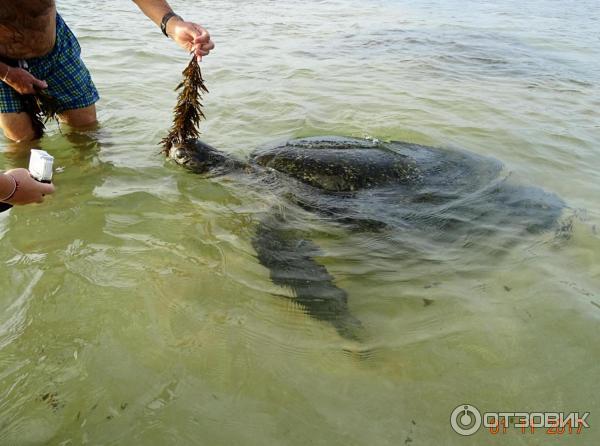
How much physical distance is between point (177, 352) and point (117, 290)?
640mm

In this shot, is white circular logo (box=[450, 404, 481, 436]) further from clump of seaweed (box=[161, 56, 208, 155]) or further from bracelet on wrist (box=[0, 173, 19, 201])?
clump of seaweed (box=[161, 56, 208, 155])

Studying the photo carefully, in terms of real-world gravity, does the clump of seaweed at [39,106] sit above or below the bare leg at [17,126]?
above

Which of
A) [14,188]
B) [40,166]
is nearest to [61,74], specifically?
[40,166]

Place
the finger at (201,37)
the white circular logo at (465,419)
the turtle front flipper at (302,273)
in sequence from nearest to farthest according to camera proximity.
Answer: the white circular logo at (465,419), the turtle front flipper at (302,273), the finger at (201,37)

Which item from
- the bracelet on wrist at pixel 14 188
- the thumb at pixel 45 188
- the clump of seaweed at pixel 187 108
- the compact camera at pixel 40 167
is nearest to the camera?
the bracelet on wrist at pixel 14 188

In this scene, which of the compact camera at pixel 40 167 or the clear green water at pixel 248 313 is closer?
the clear green water at pixel 248 313

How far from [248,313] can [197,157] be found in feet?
6.84

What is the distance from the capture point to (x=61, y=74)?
3.95m

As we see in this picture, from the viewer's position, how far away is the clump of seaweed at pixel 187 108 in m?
3.73

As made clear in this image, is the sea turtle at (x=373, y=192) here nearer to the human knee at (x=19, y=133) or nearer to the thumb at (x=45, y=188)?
the thumb at (x=45, y=188)

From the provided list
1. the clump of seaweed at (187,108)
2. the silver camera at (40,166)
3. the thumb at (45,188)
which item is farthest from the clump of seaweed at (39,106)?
the thumb at (45,188)

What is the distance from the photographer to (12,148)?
13.7ft

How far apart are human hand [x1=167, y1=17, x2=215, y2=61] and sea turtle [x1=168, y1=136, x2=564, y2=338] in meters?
1.00

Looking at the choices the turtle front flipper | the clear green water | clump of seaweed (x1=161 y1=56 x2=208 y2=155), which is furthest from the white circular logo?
clump of seaweed (x1=161 y1=56 x2=208 y2=155)
